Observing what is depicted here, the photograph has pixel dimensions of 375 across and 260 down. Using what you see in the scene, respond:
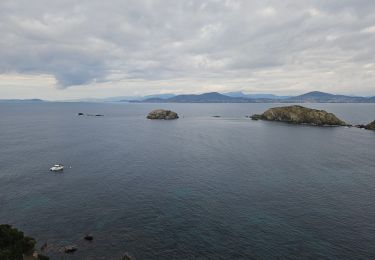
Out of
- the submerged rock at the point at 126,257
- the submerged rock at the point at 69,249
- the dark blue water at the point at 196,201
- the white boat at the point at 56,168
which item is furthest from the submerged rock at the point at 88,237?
the white boat at the point at 56,168

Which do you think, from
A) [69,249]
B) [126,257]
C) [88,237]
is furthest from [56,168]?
[126,257]

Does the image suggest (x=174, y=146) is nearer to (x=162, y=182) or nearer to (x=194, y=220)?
(x=162, y=182)

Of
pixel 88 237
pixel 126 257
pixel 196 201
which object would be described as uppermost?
pixel 196 201

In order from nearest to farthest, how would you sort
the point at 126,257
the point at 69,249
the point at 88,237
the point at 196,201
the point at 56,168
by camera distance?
1. the point at 126,257
2. the point at 69,249
3. the point at 88,237
4. the point at 196,201
5. the point at 56,168

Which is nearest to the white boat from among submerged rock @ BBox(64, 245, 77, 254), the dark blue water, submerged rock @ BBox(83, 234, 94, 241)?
the dark blue water

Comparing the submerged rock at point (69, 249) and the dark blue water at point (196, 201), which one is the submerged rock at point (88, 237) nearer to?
the dark blue water at point (196, 201)

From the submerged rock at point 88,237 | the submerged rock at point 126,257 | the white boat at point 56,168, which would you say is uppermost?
the white boat at point 56,168

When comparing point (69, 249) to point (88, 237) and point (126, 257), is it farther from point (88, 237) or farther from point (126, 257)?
point (126, 257)

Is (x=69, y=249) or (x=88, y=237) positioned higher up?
(x=88, y=237)

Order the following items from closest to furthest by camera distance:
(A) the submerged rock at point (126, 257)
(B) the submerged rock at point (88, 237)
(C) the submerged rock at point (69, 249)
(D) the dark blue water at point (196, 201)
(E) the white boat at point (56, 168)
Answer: (A) the submerged rock at point (126, 257) < (C) the submerged rock at point (69, 249) < (D) the dark blue water at point (196, 201) < (B) the submerged rock at point (88, 237) < (E) the white boat at point (56, 168)
